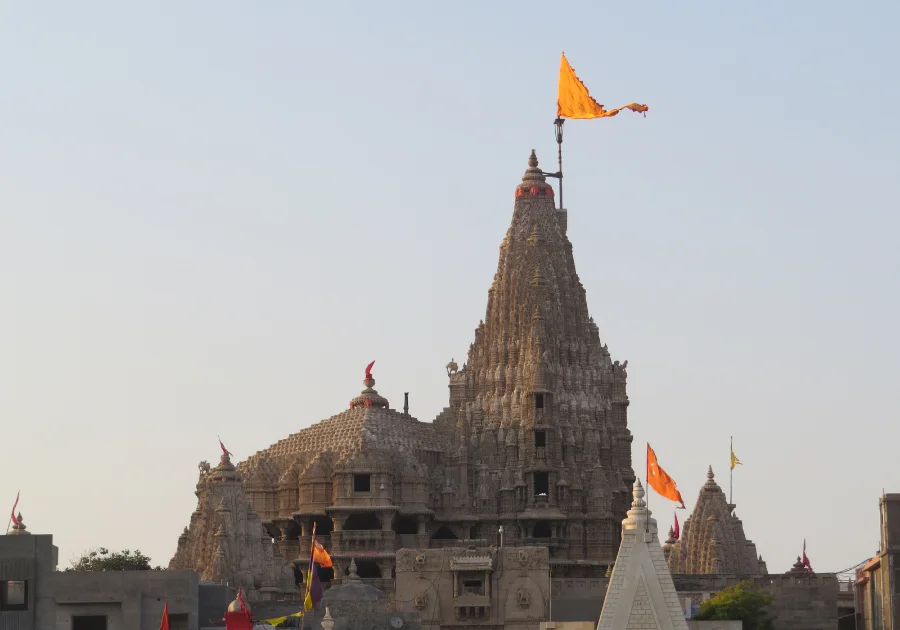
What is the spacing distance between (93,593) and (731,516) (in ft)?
205

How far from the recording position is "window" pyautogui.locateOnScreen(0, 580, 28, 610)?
9650 centimetres

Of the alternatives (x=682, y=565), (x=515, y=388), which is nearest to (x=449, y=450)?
(x=515, y=388)

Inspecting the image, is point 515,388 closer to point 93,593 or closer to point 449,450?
point 449,450

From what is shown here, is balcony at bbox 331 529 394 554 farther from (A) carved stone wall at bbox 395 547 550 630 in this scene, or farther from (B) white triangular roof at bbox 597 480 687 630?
(B) white triangular roof at bbox 597 480 687 630

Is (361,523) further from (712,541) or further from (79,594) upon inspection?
(79,594)

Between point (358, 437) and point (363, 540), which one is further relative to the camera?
point (358, 437)

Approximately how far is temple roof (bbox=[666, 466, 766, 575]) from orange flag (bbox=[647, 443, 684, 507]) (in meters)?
32.4

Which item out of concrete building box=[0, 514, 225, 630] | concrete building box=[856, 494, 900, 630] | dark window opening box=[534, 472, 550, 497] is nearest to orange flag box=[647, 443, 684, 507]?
concrete building box=[856, 494, 900, 630]

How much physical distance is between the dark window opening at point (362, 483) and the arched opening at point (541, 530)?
30.6ft

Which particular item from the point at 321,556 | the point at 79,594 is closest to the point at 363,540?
the point at 321,556

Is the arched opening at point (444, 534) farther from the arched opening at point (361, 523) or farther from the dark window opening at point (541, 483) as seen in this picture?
the dark window opening at point (541, 483)

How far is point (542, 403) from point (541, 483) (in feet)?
14.4

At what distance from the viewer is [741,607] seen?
125625 millimetres

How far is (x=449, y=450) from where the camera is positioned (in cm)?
14788
